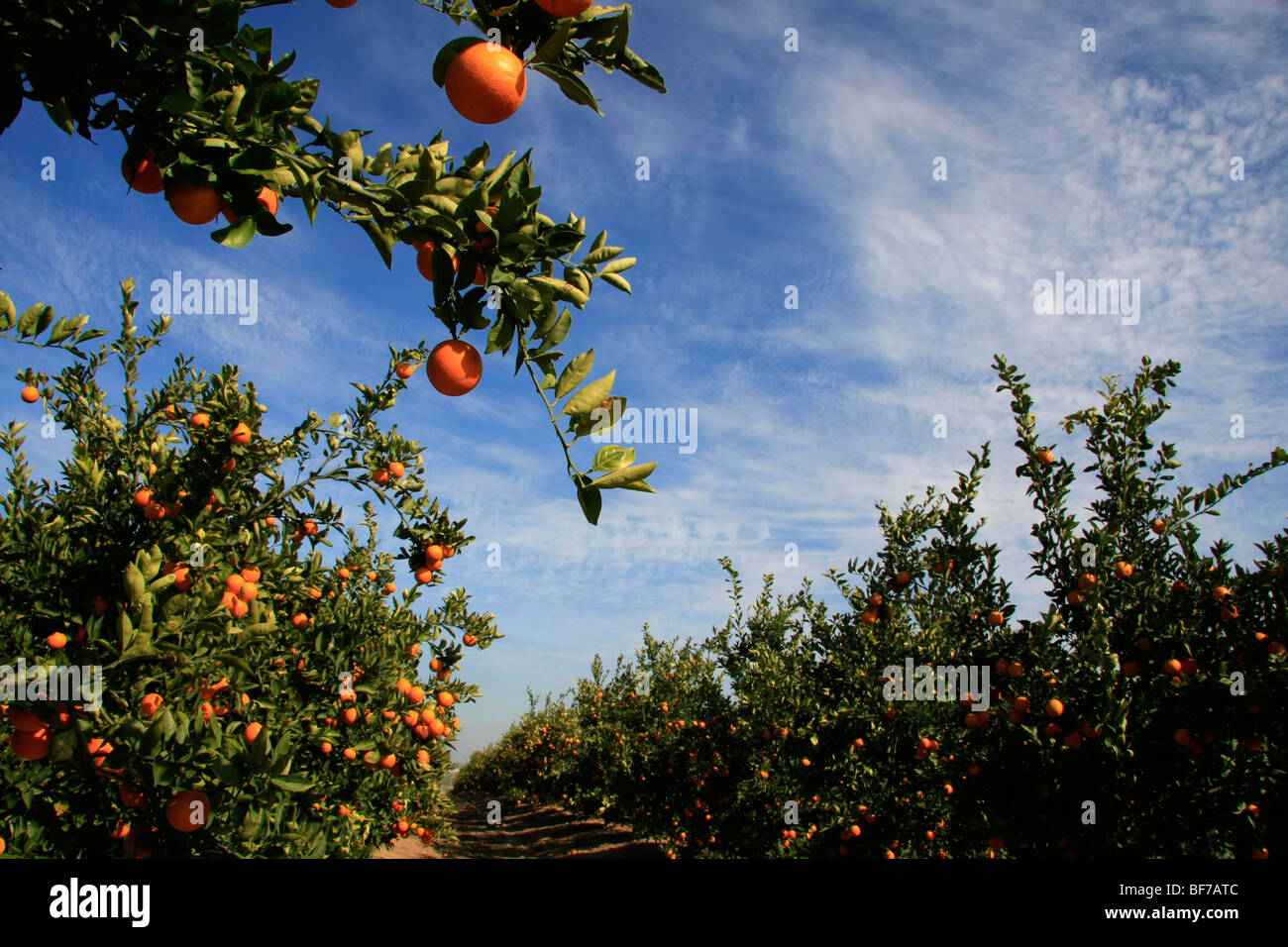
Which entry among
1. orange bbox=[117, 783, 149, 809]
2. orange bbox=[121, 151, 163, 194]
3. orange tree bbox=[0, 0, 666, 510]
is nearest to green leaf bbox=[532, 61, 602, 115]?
orange tree bbox=[0, 0, 666, 510]

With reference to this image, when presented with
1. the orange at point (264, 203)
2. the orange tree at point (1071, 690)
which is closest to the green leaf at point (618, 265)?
the orange at point (264, 203)

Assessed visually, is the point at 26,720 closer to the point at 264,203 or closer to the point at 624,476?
the point at 264,203

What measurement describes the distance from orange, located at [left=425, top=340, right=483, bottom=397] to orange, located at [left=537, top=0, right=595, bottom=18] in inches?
26.4

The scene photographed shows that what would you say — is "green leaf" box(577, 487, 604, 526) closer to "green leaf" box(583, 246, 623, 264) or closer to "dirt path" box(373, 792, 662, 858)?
"green leaf" box(583, 246, 623, 264)

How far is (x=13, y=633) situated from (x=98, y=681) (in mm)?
1340

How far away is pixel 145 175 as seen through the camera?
1.41 m

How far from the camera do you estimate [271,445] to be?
393 cm

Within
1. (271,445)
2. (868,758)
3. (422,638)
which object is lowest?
(868,758)

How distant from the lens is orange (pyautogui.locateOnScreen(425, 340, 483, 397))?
1.38 metres

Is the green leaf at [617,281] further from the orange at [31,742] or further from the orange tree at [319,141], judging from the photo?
the orange at [31,742]

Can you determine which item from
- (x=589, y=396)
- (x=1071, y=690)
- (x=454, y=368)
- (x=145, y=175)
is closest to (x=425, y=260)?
(x=454, y=368)

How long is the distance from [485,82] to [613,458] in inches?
30.6
